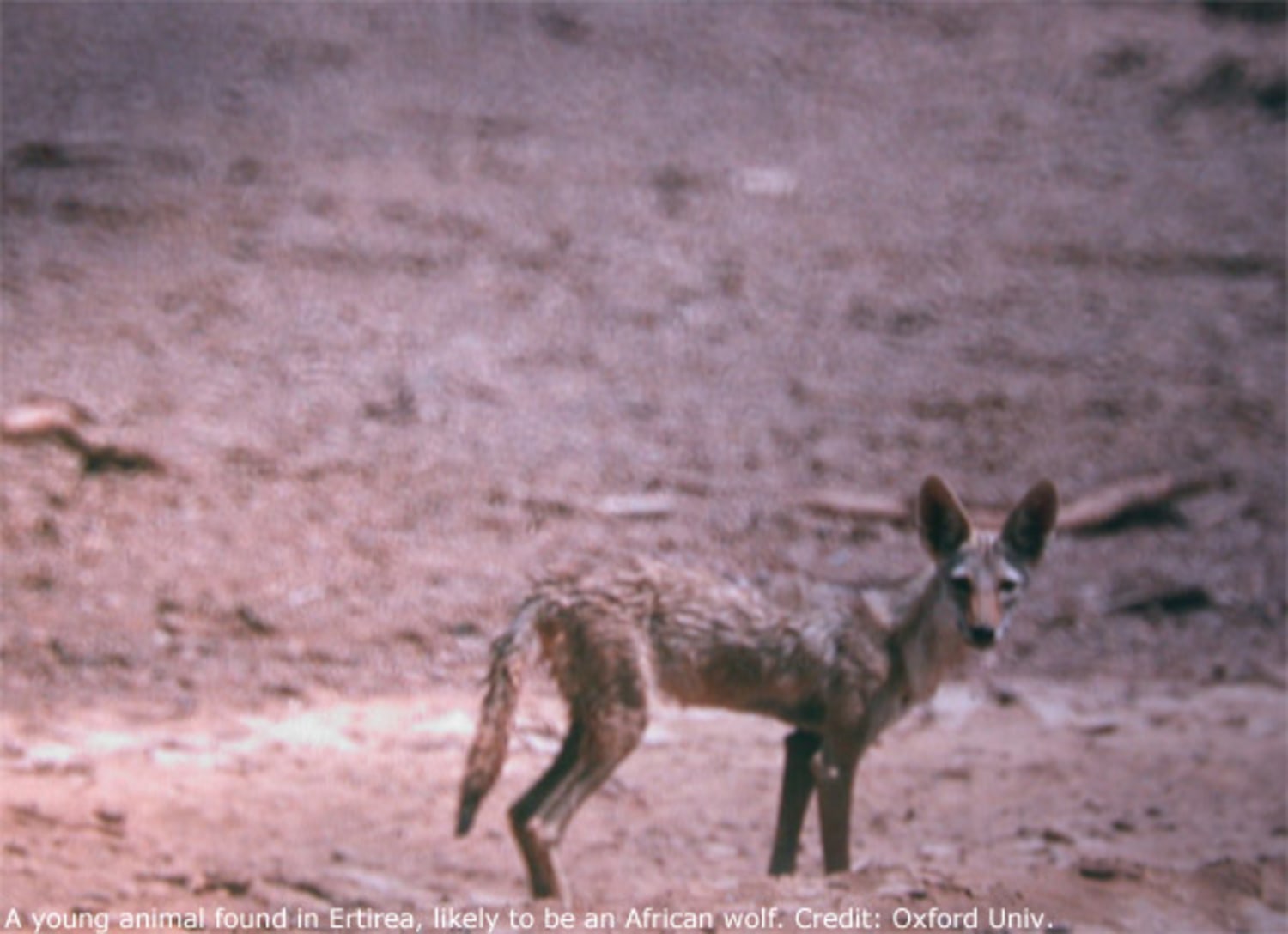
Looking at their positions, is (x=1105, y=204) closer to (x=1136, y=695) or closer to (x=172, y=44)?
(x=1136, y=695)

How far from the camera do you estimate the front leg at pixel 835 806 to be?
5625 millimetres

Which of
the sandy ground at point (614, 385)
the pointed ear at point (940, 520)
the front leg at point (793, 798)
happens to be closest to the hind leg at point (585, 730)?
the sandy ground at point (614, 385)

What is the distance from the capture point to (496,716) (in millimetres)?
5355

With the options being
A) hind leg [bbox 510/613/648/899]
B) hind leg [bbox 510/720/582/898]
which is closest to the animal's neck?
hind leg [bbox 510/613/648/899]

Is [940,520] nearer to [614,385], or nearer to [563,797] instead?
[563,797]

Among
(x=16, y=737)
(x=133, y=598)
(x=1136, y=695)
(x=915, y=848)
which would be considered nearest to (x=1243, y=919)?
(x=915, y=848)

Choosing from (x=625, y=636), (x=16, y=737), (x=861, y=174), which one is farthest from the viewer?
(x=861, y=174)

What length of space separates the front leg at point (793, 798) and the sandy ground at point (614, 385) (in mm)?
376

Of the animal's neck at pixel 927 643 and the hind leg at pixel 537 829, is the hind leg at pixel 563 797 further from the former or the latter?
the animal's neck at pixel 927 643

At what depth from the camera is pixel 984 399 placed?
409 inches

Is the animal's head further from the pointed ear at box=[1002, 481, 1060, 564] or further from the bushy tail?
the bushy tail

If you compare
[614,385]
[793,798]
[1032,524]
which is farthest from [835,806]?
[614,385]

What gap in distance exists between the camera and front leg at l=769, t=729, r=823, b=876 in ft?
18.9

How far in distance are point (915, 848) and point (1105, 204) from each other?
6.12 m
